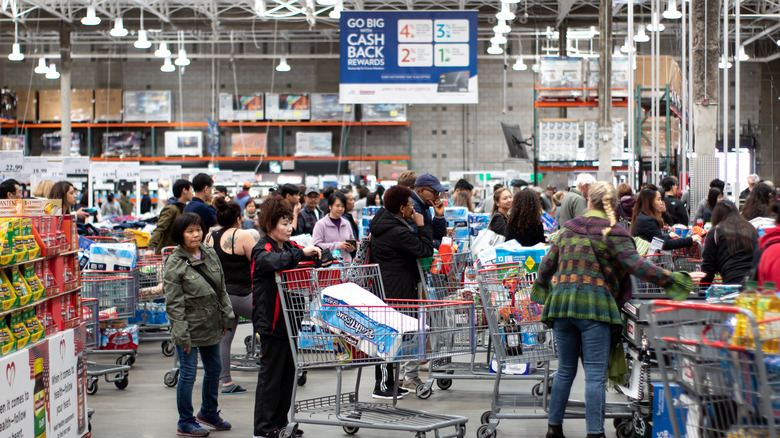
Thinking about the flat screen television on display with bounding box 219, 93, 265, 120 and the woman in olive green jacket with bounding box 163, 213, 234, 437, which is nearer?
the woman in olive green jacket with bounding box 163, 213, 234, 437

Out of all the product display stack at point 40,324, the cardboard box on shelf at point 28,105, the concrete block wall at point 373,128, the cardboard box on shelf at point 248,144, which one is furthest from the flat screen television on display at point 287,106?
the product display stack at point 40,324

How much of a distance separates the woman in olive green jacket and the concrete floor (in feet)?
0.84

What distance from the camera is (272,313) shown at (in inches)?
198

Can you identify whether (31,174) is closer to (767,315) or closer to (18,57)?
(18,57)

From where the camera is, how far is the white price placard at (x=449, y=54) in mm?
15500

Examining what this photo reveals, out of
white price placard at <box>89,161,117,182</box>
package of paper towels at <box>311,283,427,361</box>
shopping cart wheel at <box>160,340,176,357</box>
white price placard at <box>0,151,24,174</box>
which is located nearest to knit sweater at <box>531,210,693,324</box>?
package of paper towels at <box>311,283,427,361</box>

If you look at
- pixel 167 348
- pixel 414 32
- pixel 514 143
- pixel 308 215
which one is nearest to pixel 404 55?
pixel 414 32

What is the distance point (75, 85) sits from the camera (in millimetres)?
34062

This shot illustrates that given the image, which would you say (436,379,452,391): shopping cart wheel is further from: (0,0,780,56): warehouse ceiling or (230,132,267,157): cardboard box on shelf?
(230,132,267,157): cardboard box on shelf

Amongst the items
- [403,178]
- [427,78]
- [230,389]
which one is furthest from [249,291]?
[427,78]

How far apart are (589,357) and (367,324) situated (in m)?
1.19

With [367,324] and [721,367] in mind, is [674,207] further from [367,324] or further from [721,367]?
[721,367]

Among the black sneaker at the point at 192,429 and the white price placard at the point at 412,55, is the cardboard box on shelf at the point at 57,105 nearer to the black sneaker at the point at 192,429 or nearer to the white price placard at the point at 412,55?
the white price placard at the point at 412,55

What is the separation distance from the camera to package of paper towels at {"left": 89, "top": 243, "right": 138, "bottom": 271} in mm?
8156
